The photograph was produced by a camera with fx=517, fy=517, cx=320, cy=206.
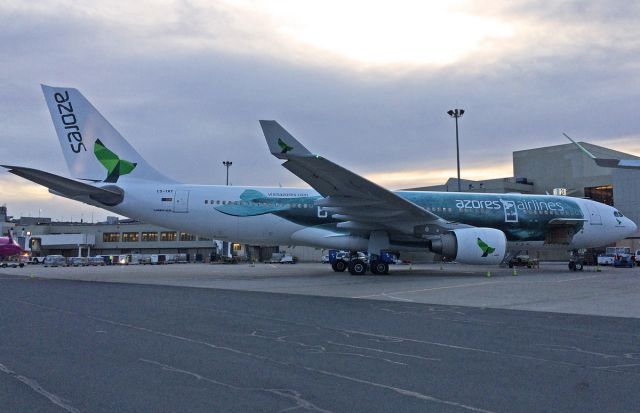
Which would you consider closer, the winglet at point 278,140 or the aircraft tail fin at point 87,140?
the winglet at point 278,140

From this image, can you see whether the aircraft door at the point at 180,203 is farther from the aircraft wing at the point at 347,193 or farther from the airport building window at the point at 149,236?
the airport building window at the point at 149,236

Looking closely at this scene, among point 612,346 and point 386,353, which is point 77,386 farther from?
point 612,346

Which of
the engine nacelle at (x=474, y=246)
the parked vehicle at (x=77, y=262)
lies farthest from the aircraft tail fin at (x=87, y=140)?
the parked vehicle at (x=77, y=262)

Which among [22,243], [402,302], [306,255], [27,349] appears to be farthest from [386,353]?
[22,243]

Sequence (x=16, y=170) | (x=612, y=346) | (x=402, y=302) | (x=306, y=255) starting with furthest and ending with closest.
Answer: (x=306, y=255) < (x=16, y=170) < (x=402, y=302) < (x=612, y=346)

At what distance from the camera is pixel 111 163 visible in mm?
23500

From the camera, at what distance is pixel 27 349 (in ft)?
23.5

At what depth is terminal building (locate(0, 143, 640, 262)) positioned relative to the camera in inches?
2095

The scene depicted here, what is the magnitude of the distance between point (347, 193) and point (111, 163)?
36.1ft

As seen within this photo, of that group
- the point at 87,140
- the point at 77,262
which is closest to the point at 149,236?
the point at 77,262

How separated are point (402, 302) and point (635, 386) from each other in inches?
319

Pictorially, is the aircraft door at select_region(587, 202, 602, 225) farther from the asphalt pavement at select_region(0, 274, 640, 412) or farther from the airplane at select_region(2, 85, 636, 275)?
the asphalt pavement at select_region(0, 274, 640, 412)

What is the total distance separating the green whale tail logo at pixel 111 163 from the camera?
76.3 feet

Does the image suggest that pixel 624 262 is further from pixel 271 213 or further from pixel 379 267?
pixel 271 213
